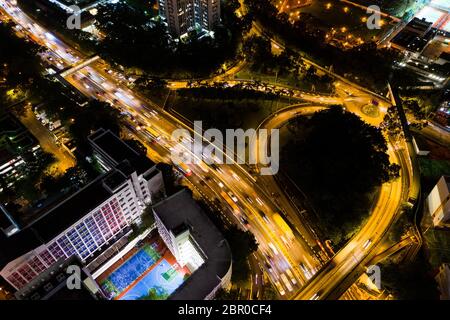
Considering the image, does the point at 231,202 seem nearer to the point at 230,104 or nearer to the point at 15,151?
the point at 230,104

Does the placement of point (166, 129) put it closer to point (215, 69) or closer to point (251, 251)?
point (215, 69)

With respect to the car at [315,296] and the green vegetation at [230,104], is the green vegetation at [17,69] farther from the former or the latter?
the car at [315,296]

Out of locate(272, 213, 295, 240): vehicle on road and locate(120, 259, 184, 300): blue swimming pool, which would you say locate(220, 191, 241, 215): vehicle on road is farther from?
locate(120, 259, 184, 300): blue swimming pool

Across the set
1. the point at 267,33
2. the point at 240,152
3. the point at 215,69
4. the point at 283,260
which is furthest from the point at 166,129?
the point at 267,33

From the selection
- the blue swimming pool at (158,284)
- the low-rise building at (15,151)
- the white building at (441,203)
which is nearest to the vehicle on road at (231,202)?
the blue swimming pool at (158,284)

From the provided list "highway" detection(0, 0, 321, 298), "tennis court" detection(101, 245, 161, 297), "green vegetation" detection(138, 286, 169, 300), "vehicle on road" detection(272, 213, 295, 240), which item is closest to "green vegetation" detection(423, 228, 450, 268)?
"highway" detection(0, 0, 321, 298)
